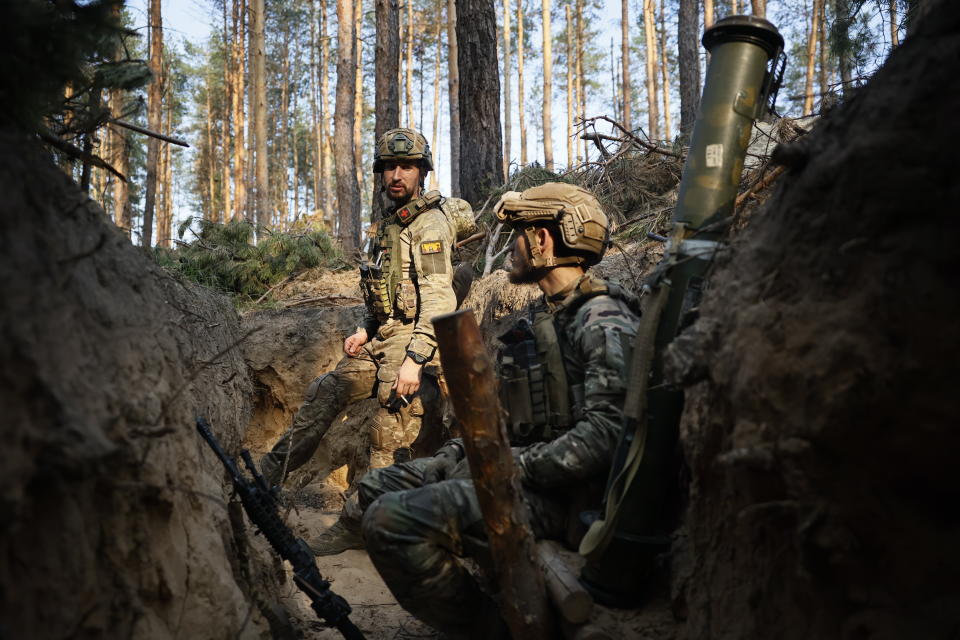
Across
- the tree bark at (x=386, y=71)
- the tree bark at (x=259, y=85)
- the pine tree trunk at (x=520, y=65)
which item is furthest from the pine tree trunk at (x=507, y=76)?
the tree bark at (x=386, y=71)

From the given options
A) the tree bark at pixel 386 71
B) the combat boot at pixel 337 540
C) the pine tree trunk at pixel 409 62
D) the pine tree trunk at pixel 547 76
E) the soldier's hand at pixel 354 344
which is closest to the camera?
the combat boot at pixel 337 540

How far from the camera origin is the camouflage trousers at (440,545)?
275 centimetres

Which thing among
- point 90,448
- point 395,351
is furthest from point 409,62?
point 90,448

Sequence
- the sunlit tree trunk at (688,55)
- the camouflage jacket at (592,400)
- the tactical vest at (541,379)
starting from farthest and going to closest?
the sunlit tree trunk at (688,55), the tactical vest at (541,379), the camouflage jacket at (592,400)

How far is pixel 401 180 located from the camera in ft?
16.7

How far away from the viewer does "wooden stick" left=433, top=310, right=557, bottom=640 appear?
229 cm

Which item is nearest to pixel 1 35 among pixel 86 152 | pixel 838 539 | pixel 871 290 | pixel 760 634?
pixel 86 152

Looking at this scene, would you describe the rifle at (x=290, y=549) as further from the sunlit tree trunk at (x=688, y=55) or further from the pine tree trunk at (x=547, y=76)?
the pine tree trunk at (x=547, y=76)

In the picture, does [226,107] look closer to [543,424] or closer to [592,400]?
[543,424]

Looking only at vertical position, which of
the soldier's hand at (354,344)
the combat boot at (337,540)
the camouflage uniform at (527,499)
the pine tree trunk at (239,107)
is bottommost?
the combat boot at (337,540)

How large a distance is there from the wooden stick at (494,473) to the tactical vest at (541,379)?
609 mm

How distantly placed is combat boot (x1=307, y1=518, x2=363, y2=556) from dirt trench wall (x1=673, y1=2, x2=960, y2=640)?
303 cm

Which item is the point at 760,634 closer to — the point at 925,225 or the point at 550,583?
the point at 550,583

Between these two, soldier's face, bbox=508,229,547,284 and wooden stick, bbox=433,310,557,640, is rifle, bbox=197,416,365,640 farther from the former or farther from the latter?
soldier's face, bbox=508,229,547,284
